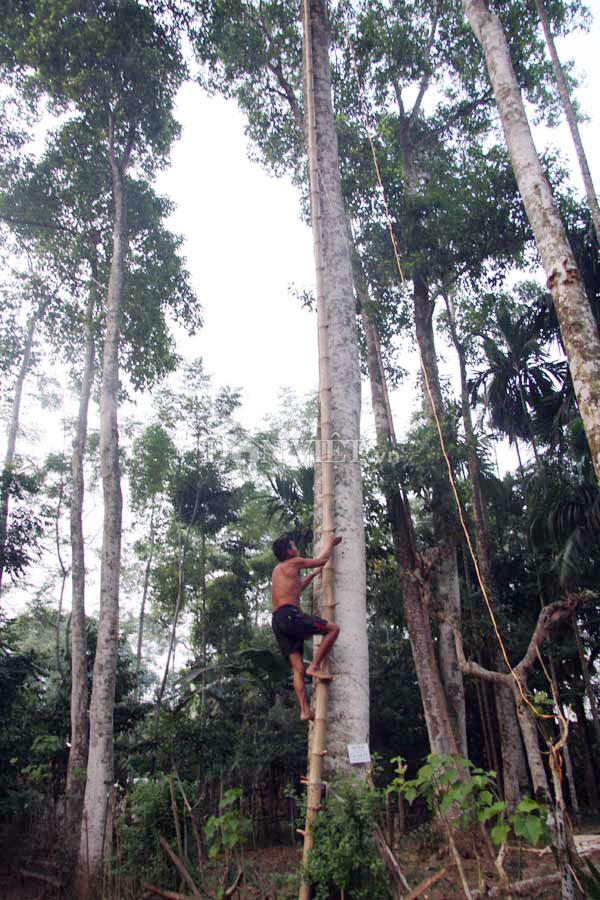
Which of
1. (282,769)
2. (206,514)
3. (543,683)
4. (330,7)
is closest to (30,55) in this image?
(330,7)

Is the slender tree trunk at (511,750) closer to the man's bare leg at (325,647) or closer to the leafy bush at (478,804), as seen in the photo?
the man's bare leg at (325,647)

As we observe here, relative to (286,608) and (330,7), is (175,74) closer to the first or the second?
(330,7)

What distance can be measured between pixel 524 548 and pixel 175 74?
38.8ft

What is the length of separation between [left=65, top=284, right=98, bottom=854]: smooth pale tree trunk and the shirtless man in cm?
550

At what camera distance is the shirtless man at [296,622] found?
3725 mm

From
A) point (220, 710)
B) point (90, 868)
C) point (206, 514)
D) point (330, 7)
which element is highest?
point (330, 7)

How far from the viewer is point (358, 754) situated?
3.46 m

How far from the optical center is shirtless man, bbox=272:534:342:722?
3.72 meters

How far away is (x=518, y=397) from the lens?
1153 cm

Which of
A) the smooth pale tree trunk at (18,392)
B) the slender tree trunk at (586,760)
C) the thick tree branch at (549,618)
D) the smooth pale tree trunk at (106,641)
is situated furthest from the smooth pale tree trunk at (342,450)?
the slender tree trunk at (586,760)

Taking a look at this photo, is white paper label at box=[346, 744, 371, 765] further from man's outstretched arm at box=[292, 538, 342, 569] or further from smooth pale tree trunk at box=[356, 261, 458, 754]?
smooth pale tree trunk at box=[356, 261, 458, 754]

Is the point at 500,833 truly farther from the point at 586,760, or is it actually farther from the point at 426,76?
the point at 426,76

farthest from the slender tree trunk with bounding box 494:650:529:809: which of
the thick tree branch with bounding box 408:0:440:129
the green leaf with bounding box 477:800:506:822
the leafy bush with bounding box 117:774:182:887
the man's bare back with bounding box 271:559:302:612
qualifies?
the thick tree branch with bounding box 408:0:440:129

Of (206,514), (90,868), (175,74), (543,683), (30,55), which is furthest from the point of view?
(206,514)
